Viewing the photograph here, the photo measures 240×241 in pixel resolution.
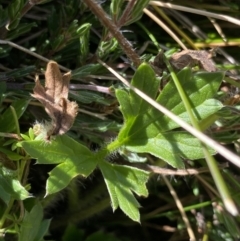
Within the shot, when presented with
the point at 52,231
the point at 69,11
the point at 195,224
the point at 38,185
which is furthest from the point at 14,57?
the point at 195,224

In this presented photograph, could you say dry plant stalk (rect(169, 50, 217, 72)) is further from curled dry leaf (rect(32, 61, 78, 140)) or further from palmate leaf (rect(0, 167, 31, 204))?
palmate leaf (rect(0, 167, 31, 204))

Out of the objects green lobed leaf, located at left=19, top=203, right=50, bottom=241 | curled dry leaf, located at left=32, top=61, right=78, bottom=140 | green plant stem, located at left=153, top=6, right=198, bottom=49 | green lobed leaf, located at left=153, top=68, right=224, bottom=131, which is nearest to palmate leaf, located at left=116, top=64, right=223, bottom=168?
green lobed leaf, located at left=153, top=68, right=224, bottom=131

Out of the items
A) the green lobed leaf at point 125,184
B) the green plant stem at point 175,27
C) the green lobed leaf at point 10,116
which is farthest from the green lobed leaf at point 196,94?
the green plant stem at point 175,27

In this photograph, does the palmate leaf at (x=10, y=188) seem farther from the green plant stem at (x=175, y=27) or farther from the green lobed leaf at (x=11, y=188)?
the green plant stem at (x=175, y=27)

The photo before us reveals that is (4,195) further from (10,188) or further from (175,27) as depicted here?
(175,27)

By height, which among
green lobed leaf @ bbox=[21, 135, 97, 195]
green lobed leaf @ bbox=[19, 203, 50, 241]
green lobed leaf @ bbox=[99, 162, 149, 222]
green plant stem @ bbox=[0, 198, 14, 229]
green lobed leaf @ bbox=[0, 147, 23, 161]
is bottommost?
green lobed leaf @ bbox=[19, 203, 50, 241]

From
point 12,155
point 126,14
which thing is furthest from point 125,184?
point 126,14
